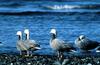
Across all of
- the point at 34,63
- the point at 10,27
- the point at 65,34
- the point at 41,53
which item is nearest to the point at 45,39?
the point at 65,34

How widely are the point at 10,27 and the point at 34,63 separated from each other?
13945 millimetres

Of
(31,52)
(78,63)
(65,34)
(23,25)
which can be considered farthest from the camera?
(23,25)

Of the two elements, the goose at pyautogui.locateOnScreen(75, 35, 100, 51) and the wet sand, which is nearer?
the wet sand

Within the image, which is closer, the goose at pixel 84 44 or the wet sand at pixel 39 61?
the wet sand at pixel 39 61

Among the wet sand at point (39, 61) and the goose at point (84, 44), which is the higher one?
the wet sand at point (39, 61)

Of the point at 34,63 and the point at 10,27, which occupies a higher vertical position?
the point at 34,63

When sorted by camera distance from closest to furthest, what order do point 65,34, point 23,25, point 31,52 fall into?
point 31,52 < point 65,34 < point 23,25

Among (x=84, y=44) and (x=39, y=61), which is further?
(x=84, y=44)

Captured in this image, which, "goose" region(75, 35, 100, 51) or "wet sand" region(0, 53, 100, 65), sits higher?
"wet sand" region(0, 53, 100, 65)

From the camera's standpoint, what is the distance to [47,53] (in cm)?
2172

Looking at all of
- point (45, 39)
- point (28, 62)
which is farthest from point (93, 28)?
point (28, 62)

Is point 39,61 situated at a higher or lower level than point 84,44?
higher

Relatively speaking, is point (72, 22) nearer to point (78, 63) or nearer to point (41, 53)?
point (41, 53)

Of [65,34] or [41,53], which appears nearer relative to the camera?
[41,53]
